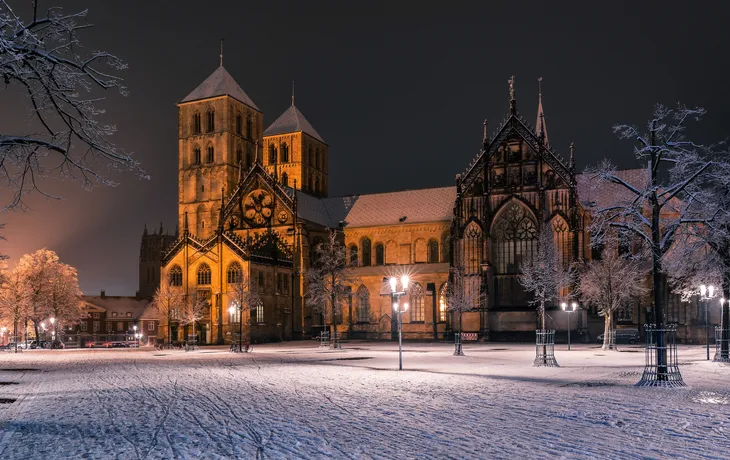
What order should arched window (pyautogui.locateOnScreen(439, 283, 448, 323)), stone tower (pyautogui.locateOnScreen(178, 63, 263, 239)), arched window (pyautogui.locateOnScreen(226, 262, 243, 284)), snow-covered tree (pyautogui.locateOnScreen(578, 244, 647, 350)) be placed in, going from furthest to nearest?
stone tower (pyautogui.locateOnScreen(178, 63, 263, 239)), arched window (pyautogui.locateOnScreen(439, 283, 448, 323)), arched window (pyautogui.locateOnScreen(226, 262, 243, 284)), snow-covered tree (pyautogui.locateOnScreen(578, 244, 647, 350))

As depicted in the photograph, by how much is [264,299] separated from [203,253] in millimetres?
8492

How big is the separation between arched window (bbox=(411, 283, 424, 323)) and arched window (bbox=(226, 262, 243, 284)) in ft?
62.9

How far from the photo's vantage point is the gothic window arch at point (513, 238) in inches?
2891

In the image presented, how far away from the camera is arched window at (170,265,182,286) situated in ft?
264

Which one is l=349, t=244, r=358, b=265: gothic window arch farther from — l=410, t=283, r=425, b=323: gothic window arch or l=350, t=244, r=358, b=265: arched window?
l=410, t=283, r=425, b=323: gothic window arch

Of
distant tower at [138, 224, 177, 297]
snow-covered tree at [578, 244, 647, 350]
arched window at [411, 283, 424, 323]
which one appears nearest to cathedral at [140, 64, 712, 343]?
arched window at [411, 283, 424, 323]

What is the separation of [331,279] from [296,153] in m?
37.0

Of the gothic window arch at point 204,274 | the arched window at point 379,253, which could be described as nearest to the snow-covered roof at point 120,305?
the gothic window arch at point 204,274

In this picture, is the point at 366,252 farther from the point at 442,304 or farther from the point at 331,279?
the point at 331,279

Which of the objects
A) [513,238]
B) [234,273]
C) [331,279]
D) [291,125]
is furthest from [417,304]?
[291,125]

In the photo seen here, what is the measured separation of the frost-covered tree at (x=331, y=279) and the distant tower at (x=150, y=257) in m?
81.9

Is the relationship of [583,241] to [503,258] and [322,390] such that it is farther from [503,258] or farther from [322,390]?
[322,390]

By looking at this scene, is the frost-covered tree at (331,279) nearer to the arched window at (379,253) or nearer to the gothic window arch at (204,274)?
the arched window at (379,253)

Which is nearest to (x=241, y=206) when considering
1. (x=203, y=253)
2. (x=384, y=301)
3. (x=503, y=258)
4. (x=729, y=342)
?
(x=203, y=253)
